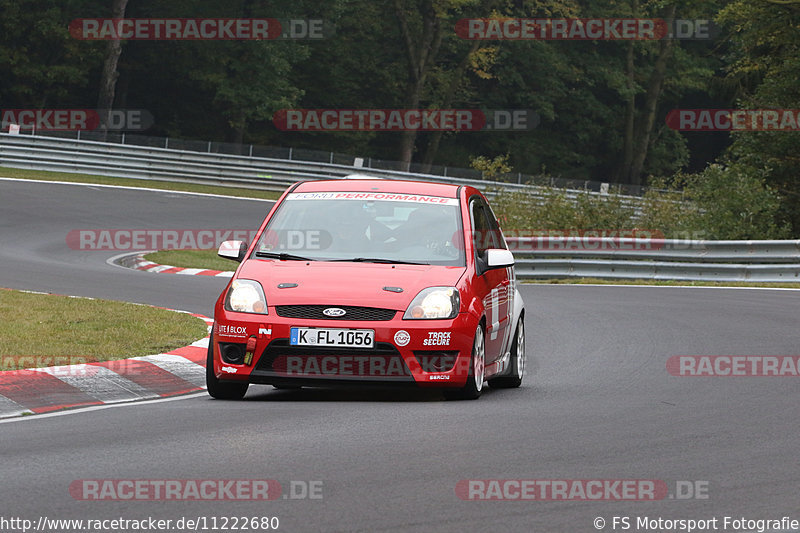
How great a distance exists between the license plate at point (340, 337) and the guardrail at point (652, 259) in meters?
14.9

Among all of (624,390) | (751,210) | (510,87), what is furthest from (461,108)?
(624,390)

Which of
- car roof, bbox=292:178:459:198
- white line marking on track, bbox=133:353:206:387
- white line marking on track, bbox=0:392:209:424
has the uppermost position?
car roof, bbox=292:178:459:198

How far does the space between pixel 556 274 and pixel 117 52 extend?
104ft

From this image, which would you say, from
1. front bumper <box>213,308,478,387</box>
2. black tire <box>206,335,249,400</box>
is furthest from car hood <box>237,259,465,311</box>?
black tire <box>206,335,249,400</box>

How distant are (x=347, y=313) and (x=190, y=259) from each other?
16832 millimetres

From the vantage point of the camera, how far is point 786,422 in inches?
329

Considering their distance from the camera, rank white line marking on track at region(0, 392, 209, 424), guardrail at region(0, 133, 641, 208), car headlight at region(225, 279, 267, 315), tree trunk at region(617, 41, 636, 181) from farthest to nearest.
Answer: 1. tree trunk at region(617, 41, 636, 181)
2. guardrail at region(0, 133, 641, 208)
3. car headlight at region(225, 279, 267, 315)
4. white line marking on track at region(0, 392, 209, 424)

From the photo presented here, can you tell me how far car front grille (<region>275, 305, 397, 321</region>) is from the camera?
8727 millimetres

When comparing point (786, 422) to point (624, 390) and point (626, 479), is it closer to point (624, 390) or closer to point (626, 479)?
point (624, 390)

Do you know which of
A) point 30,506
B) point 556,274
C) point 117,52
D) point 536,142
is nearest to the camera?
point 30,506

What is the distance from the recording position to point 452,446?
23.2 ft

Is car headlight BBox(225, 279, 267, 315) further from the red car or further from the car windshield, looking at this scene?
the car windshield

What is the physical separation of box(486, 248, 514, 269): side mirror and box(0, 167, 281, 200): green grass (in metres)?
29.7

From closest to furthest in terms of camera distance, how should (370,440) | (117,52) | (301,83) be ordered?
(370,440)
(117,52)
(301,83)
